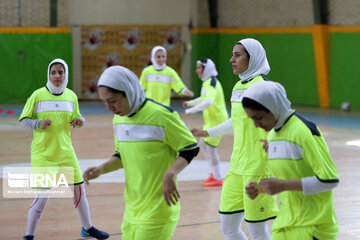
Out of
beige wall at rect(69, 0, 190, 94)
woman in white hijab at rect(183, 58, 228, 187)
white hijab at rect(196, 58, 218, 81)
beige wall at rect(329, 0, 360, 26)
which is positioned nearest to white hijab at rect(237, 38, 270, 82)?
woman in white hijab at rect(183, 58, 228, 187)

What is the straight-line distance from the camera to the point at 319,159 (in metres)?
3.83

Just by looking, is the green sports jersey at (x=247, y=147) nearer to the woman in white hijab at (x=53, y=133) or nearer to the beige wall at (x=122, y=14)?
the woman in white hijab at (x=53, y=133)

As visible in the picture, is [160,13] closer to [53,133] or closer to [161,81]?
[161,81]

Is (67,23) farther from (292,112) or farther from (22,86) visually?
(292,112)

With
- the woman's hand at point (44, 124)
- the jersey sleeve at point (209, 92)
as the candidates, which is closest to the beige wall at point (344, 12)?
the jersey sleeve at point (209, 92)

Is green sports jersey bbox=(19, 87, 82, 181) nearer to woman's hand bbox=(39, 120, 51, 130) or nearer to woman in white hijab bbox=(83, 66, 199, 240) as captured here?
woman's hand bbox=(39, 120, 51, 130)

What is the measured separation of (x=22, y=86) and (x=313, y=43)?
33.7ft

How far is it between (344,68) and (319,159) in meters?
19.0

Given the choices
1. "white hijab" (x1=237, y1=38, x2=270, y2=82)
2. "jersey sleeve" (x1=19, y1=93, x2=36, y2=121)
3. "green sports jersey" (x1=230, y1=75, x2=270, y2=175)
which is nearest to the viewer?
"green sports jersey" (x1=230, y1=75, x2=270, y2=175)

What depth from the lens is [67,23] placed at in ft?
81.2

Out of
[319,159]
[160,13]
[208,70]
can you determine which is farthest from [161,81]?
[160,13]

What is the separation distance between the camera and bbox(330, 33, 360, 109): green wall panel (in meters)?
21.9

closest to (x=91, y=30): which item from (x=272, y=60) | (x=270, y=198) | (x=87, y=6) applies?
(x=87, y=6)

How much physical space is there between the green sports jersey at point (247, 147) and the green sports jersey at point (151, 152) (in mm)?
1263
